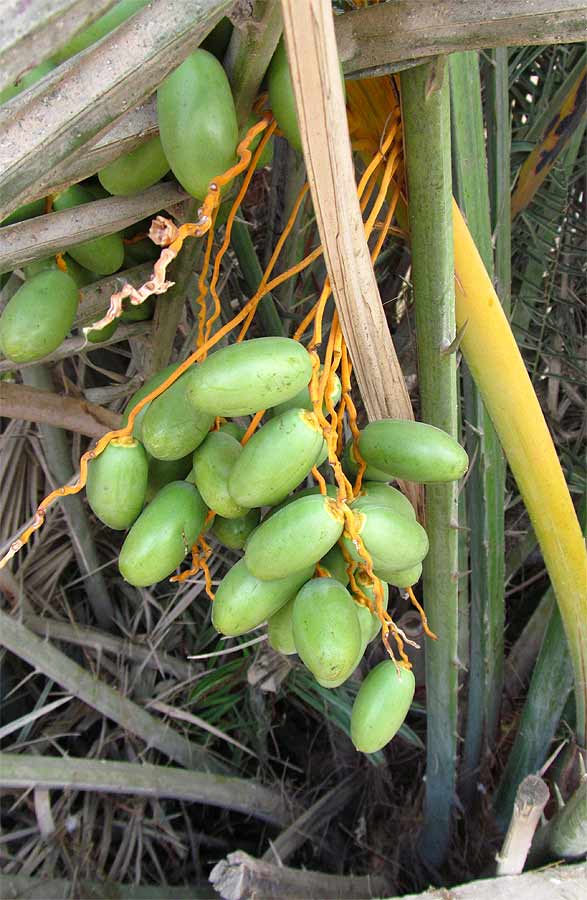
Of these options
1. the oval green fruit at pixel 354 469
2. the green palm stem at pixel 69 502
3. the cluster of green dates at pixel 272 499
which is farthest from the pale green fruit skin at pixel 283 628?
the green palm stem at pixel 69 502

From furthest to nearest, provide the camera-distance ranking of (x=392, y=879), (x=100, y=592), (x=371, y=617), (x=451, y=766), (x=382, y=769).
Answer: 1. (x=100, y=592)
2. (x=382, y=769)
3. (x=392, y=879)
4. (x=451, y=766)
5. (x=371, y=617)

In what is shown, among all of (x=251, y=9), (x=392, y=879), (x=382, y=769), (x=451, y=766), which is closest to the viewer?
(x=251, y=9)

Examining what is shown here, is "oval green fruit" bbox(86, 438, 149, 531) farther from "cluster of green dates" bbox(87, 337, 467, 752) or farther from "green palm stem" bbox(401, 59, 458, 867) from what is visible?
"green palm stem" bbox(401, 59, 458, 867)

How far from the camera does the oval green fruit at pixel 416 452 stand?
51 cm

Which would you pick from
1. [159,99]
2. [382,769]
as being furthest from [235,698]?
[159,99]

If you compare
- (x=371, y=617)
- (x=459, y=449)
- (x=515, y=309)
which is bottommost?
(x=515, y=309)

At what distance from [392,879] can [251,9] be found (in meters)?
1.16

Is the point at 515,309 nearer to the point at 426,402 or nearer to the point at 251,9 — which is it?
the point at 426,402

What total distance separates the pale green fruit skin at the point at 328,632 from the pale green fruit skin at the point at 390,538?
0.04 m

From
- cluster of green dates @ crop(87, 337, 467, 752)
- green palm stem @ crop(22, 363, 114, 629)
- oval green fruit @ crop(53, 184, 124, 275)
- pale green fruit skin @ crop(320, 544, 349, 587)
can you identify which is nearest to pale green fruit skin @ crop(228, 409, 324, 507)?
cluster of green dates @ crop(87, 337, 467, 752)

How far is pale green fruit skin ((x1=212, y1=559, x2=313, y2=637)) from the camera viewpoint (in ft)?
1.72

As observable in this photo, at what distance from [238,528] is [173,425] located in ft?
0.35

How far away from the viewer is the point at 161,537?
529 millimetres

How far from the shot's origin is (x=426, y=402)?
666 mm
